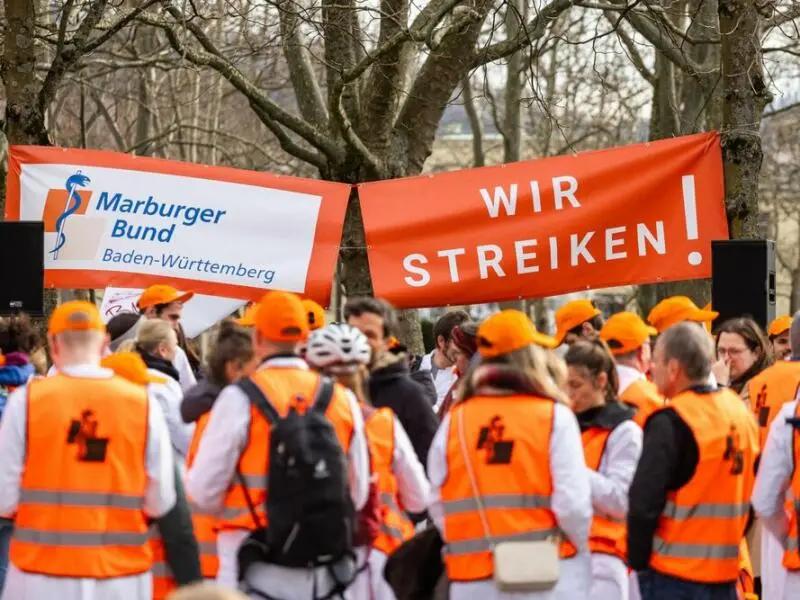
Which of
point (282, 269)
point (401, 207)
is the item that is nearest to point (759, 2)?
point (401, 207)

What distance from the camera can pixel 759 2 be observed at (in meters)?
11.2

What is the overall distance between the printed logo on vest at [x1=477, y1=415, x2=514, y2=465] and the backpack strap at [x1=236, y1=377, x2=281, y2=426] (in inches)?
32.2

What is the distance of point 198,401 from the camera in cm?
720

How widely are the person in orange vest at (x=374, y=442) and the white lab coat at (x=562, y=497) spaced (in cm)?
22

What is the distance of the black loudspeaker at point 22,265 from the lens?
33.7 ft

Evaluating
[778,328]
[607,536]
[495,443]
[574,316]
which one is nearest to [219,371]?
[495,443]

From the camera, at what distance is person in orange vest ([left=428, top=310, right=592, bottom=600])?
6.05 metres

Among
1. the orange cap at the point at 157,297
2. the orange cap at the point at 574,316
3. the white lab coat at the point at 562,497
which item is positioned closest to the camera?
the white lab coat at the point at 562,497

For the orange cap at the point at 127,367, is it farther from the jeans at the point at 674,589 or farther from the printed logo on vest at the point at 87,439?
the jeans at the point at 674,589

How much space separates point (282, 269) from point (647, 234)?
2.64m

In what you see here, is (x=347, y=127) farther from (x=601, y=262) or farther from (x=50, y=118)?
(x=50, y=118)

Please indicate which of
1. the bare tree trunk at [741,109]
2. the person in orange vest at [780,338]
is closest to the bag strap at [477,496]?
the person in orange vest at [780,338]

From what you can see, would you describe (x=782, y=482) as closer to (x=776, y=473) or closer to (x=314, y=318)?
(x=776, y=473)

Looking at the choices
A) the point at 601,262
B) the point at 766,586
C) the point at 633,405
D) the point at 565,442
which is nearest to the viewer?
the point at 565,442
